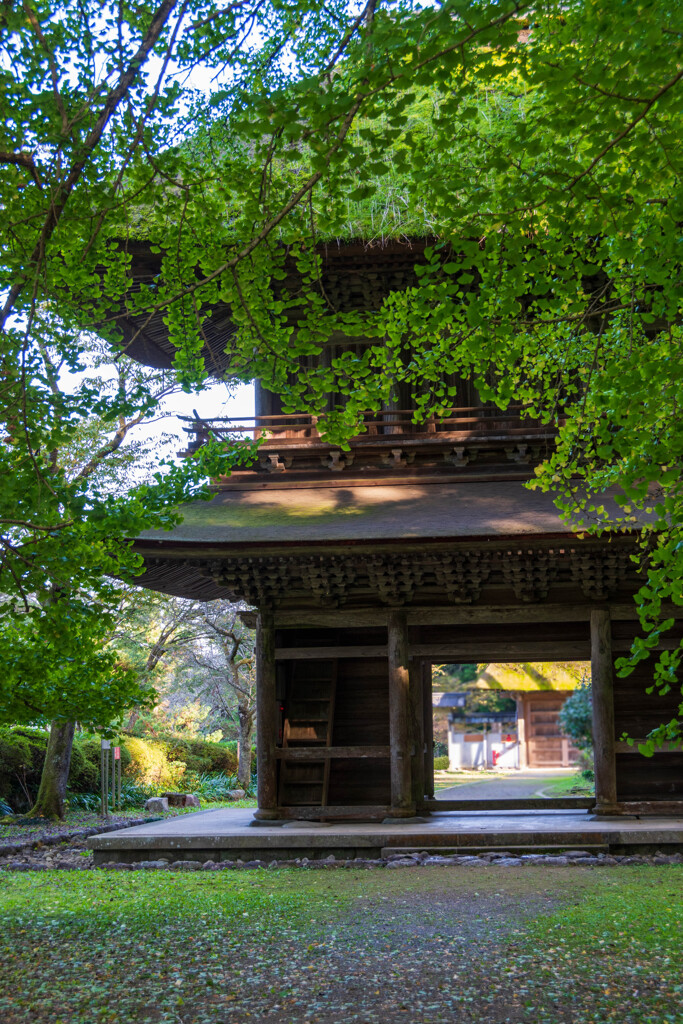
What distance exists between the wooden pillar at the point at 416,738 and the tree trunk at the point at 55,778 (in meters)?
8.24

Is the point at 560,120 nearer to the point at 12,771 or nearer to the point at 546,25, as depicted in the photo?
the point at 546,25

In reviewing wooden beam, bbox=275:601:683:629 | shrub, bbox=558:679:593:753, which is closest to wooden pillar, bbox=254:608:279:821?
wooden beam, bbox=275:601:683:629

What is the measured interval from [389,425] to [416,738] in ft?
14.5

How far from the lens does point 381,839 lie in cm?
1094

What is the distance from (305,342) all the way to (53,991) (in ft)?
14.3

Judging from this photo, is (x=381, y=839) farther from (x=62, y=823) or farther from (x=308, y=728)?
(x=62, y=823)

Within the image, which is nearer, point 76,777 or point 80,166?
point 80,166

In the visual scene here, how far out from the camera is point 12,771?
65.0 feet

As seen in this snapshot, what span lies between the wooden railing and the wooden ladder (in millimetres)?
3369

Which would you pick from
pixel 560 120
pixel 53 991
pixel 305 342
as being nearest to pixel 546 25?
pixel 560 120

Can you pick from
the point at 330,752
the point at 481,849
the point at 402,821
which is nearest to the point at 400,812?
the point at 402,821

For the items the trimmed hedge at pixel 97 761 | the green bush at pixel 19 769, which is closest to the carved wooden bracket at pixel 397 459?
the trimmed hedge at pixel 97 761

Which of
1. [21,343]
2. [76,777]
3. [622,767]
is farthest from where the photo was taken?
[76,777]

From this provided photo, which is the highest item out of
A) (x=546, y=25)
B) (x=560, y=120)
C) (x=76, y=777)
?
(x=546, y=25)
